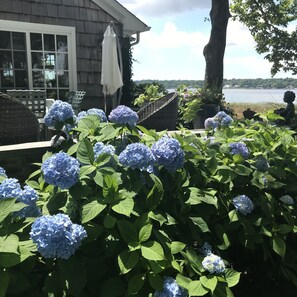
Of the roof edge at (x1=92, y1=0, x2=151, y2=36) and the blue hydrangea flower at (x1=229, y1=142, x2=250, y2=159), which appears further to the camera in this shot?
the roof edge at (x1=92, y1=0, x2=151, y2=36)

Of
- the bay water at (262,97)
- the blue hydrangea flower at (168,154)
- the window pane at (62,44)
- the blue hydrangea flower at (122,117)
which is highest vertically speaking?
the window pane at (62,44)

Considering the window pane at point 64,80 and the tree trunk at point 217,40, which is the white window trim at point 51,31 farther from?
the tree trunk at point 217,40

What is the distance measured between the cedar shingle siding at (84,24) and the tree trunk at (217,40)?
9.90 feet

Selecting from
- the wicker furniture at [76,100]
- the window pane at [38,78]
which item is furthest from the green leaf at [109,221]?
the window pane at [38,78]

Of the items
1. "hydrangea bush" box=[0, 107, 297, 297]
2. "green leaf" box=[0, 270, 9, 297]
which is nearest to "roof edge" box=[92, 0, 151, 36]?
"hydrangea bush" box=[0, 107, 297, 297]

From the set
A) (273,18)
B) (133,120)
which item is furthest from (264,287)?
(273,18)

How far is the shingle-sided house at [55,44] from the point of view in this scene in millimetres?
7457

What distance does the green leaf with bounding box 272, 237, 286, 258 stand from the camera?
71.8 inches

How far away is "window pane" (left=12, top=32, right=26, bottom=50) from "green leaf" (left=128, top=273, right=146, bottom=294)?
23.4 feet

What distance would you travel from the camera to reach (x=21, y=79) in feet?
25.4

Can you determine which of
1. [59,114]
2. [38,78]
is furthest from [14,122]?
[38,78]

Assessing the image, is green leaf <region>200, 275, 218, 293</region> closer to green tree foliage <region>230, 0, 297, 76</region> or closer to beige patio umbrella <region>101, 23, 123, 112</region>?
beige patio umbrella <region>101, 23, 123, 112</region>

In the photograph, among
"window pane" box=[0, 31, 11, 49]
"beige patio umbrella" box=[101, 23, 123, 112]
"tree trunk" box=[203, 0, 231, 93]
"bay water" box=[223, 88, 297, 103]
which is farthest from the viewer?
"bay water" box=[223, 88, 297, 103]

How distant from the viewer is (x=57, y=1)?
7.91 meters
